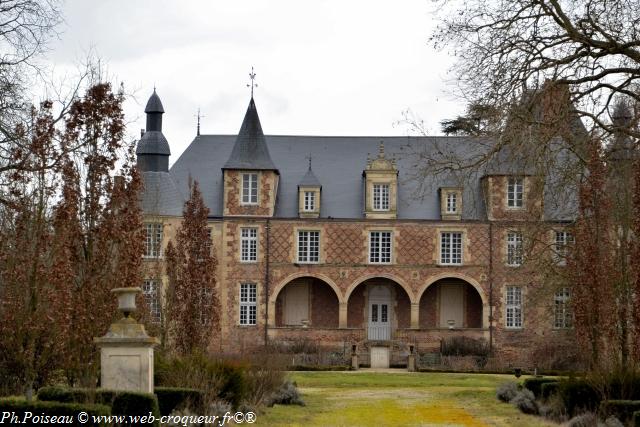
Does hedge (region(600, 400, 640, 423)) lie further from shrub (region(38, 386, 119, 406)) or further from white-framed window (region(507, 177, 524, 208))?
white-framed window (region(507, 177, 524, 208))

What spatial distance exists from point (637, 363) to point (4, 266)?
1111 cm

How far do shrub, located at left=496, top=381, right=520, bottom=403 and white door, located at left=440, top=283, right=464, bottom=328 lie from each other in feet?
58.8

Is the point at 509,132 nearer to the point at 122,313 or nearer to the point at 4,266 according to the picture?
the point at 122,313

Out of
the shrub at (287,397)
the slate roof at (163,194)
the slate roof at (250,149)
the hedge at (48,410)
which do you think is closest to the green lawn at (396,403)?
the shrub at (287,397)

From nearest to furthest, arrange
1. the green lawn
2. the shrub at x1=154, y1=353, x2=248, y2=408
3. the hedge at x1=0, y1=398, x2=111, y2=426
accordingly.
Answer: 1. the hedge at x1=0, y1=398, x2=111, y2=426
2. the shrub at x1=154, y1=353, x2=248, y2=408
3. the green lawn

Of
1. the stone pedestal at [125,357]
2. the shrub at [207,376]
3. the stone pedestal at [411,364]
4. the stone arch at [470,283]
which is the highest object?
the stone arch at [470,283]

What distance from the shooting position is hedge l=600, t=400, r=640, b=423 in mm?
15414

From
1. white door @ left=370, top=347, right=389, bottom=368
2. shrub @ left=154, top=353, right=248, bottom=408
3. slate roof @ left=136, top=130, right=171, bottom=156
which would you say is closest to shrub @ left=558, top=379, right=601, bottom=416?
shrub @ left=154, top=353, right=248, bottom=408

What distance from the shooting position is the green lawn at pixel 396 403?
18.1 metres

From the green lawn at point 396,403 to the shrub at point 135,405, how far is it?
444cm

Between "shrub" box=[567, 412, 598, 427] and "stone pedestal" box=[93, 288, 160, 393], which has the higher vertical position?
"stone pedestal" box=[93, 288, 160, 393]

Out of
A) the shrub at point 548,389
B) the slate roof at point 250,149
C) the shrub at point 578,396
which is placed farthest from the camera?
the slate roof at point 250,149

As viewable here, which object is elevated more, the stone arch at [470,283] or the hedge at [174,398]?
the stone arch at [470,283]

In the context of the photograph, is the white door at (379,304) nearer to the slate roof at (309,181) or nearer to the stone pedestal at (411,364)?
the slate roof at (309,181)
